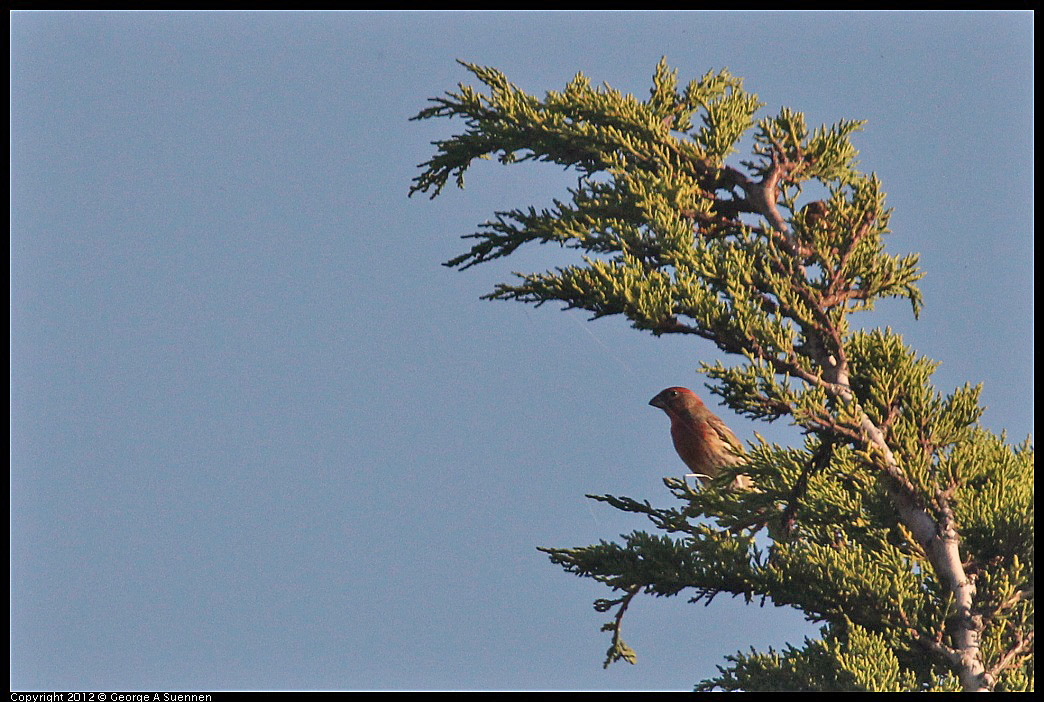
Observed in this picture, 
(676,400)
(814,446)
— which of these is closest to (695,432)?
(676,400)

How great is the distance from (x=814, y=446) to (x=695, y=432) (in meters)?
2.51

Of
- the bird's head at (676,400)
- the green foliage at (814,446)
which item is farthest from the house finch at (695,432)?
the green foliage at (814,446)

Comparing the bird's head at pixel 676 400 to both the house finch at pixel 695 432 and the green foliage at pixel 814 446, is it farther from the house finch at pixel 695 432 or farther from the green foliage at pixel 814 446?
the green foliage at pixel 814 446

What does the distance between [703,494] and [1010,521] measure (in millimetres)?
1480

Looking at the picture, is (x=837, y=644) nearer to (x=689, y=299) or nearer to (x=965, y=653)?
(x=965, y=653)

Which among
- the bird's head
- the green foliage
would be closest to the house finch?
the bird's head

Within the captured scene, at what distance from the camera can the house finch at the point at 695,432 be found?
8.14 m

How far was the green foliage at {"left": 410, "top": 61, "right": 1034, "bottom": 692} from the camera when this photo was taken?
562cm

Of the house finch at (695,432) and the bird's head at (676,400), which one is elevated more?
the bird's head at (676,400)

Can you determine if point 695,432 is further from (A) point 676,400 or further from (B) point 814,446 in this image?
(B) point 814,446

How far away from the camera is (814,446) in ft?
18.8

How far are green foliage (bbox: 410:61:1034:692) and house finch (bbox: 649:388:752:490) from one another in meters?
1.70

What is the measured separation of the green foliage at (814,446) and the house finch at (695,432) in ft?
5.57

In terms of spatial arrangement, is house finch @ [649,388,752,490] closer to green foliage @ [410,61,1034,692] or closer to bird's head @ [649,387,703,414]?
bird's head @ [649,387,703,414]
